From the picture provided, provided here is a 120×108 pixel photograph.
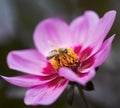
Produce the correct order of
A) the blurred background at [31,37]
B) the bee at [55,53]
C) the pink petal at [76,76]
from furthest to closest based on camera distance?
the blurred background at [31,37] < the bee at [55,53] < the pink petal at [76,76]

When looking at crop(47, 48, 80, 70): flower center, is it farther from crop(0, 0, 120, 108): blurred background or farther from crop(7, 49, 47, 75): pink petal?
crop(0, 0, 120, 108): blurred background

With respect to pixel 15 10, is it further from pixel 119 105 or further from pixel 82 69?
pixel 82 69

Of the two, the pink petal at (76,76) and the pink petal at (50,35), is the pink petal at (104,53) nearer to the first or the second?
the pink petal at (76,76)

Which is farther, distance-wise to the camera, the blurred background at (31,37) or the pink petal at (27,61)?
the blurred background at (31,37)

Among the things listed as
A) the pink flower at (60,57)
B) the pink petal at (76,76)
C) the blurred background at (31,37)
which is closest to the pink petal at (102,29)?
the pink flower at (60,57)

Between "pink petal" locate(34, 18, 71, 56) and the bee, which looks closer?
the bee

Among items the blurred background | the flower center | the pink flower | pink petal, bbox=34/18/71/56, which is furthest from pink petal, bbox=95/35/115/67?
the blurred background

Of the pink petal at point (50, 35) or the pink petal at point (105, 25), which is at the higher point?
the pink petal at point (105, 25)

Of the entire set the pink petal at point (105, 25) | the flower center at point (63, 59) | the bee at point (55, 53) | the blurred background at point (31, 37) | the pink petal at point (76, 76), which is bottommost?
the blurred background at point (31, 37)
